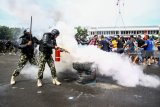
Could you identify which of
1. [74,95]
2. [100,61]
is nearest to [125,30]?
[100,61]

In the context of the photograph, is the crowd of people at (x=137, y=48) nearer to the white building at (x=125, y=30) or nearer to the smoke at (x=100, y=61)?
the smoke at (x=100, y=61)

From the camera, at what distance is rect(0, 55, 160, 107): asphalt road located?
6.58 meters

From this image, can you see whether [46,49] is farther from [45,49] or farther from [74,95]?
[74,95]

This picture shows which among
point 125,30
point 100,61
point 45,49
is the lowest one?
point 100,61

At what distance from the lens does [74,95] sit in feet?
24.2

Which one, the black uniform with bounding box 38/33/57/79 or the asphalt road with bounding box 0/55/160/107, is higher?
the black uniform with bounding box 38/33/57/79

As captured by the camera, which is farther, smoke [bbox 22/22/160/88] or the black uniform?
smoke [bbox 22/22/160/88]

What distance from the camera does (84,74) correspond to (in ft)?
29.3

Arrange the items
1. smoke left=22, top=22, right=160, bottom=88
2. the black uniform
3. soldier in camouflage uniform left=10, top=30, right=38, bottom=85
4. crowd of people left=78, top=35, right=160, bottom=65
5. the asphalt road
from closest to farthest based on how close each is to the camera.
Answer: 1. the asphalt road
2. the black uniform
3. soldier in camouflage uniform left=10, top=30, right=38, bottom=85
4. smoke left=22, top=22, right=160, bottom=88
5. crowd of people left=78, top=35, right=160, bottom=65

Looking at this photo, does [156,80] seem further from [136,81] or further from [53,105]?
[53,105]

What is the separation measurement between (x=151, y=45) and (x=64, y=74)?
21.3 ft

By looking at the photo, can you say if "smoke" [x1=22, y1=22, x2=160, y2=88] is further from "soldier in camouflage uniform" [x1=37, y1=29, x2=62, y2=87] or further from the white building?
the white building

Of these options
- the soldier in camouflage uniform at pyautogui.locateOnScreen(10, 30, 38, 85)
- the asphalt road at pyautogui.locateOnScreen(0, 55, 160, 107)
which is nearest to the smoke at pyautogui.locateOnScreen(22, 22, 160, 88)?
the asphalt road at pyautogui.locateOnScreen(0, 55, 160, 107)

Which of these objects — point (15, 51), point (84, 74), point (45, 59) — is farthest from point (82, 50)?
point (15, 51)
